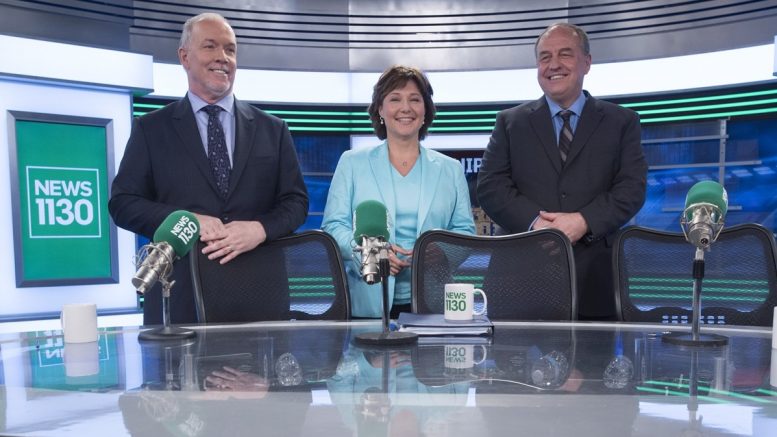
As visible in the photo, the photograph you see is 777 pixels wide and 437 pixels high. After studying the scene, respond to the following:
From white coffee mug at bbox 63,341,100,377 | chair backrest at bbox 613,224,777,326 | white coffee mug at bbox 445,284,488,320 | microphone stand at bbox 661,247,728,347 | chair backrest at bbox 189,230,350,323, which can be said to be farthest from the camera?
chair backrest at bbox 189,230,350,323

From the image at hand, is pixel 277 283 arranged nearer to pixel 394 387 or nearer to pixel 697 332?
pixel 394 387

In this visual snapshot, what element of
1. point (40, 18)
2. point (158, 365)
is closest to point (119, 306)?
point (40, 18)

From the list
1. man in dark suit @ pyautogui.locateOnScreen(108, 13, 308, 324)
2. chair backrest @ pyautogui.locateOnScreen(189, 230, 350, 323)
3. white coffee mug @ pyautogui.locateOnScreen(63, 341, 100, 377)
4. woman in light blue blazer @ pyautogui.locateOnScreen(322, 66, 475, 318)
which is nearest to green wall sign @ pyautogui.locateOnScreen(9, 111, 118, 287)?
man in dark suit @ pyautogui.locateOnScreen(108, 13, 308, 324)

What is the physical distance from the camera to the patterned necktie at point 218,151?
2564 millimetres

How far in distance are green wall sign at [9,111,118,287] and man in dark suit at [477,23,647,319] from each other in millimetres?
3786

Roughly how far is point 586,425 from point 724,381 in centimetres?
40

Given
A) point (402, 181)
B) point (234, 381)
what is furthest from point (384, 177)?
point (234, 381)

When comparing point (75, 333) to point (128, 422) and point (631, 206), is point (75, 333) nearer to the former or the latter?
point (128, 422)

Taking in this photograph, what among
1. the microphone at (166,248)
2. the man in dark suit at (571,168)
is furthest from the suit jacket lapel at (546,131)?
the microphone at (166,248)

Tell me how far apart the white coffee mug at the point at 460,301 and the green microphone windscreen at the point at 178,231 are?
663mm

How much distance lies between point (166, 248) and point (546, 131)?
165 cm

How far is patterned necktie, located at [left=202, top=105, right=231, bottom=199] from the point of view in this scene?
8.41 ft

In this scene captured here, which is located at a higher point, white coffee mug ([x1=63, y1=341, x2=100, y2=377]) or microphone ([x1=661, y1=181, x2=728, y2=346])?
microphone ([x1=661, y1=181, x2=728, y2=346])

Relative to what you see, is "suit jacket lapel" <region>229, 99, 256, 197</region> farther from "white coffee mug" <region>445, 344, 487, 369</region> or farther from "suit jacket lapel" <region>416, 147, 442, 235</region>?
"white coffee mug" <region>445, 344, 487, 369</region>
